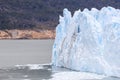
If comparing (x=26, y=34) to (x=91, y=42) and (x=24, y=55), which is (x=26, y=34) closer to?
(x=24, y=55)

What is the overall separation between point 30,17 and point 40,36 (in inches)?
408

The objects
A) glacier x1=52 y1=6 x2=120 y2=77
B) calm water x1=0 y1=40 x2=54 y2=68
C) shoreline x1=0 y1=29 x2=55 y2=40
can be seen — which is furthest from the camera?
shoreline x1=0 y1=29 x2=55 y2=40

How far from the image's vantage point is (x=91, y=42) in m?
25.9

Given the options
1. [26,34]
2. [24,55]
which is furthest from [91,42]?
[26,34]

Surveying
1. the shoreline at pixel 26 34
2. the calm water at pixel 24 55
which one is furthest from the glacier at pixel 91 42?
the shoreline at pixel 26 34

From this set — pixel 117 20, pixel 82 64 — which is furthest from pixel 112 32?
pixel 82 64

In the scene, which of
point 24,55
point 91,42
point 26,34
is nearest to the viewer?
point 91,42

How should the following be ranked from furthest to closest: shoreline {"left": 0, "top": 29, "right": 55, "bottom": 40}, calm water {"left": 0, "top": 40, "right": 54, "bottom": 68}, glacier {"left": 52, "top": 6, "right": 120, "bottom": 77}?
1. shoreline {"left": 0, "top": 29, "right": 55, "bottom": 40}
2. calm water {"left": 0, "top": 40, "right": 54, "bottom": 68}
3. glacier {"left": 52, "top": 6, "right": 120, "bottom": 77}

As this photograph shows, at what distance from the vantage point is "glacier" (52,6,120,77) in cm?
2448

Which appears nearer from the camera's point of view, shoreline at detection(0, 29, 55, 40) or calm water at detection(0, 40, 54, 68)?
calm water at detection(0, 40, 54, 68)

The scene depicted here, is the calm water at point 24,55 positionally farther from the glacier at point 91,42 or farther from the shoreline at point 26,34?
the glacier at point 91,42

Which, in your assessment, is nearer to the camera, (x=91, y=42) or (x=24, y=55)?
(x=91, y=42)

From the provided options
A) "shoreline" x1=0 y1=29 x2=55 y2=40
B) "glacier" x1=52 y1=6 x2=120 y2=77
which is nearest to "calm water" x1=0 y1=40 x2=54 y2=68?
"shoreline" x1=0 y1=29 x2=55 y2=40

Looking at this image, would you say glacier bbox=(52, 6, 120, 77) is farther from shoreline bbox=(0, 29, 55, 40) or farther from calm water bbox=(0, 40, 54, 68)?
shoreline bbox=(0, 29, 55, 40)
